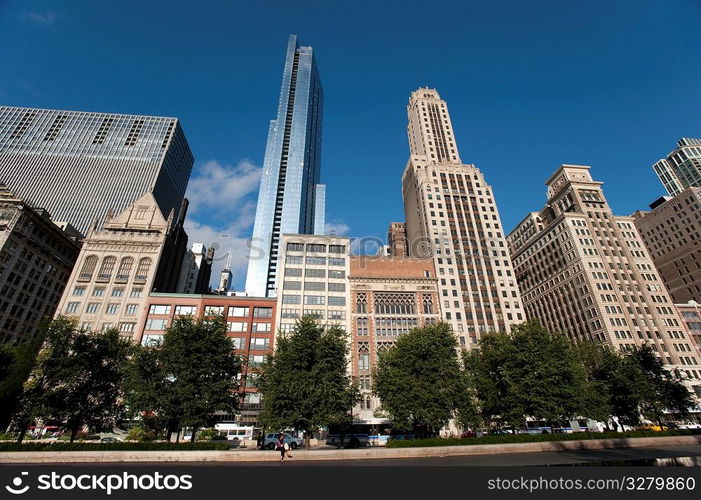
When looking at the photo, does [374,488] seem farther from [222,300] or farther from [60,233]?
[60,233]

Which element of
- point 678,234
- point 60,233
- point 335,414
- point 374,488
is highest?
point 678,234

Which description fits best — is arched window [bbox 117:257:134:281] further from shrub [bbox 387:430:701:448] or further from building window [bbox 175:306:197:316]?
shrub [bbox 387:430:701:448]

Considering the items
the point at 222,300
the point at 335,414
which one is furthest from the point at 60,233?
the point at 335,414

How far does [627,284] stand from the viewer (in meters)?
95.9

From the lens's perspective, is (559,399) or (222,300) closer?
(559,399)

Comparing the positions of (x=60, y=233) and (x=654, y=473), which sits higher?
(x=60, y=233)

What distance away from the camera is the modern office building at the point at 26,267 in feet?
A: 266

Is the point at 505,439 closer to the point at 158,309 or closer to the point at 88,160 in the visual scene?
the point at 158,309

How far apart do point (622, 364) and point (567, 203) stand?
8318 centimetres

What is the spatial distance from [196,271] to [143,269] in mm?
46292

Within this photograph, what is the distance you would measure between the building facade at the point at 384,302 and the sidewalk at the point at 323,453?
144 feet

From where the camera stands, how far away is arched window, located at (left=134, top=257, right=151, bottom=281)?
8175 centimetres

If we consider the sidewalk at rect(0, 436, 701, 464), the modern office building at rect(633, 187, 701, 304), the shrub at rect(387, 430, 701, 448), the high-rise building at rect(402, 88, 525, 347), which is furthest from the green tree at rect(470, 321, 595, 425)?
the modern office building at rect(633, 187, 701, 304)

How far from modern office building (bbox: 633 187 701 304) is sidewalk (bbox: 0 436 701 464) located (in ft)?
367
